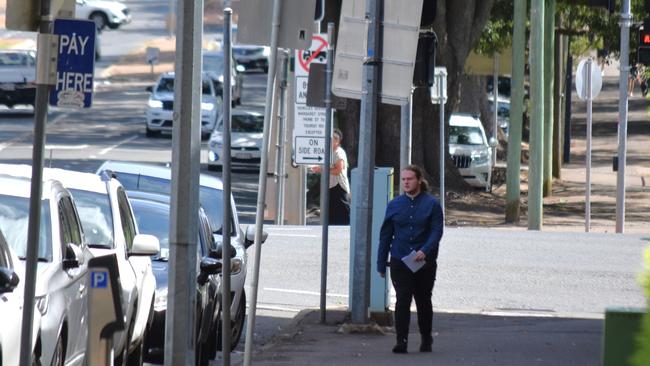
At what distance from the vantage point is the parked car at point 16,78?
4500 cm

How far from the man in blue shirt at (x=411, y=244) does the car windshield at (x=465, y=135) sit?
77.8 feet

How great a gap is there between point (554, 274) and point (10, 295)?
36.2ft

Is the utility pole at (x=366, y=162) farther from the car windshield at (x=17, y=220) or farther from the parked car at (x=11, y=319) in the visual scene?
the parked car at (x=11, y=319)

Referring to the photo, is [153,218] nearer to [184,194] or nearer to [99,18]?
[184,194]

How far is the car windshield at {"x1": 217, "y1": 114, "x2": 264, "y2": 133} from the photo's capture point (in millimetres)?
39938

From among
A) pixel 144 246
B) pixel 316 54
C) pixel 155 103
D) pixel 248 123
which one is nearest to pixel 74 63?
pixel 144 246

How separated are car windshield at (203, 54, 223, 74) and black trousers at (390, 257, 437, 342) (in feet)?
133

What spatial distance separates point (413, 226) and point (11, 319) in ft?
16.2

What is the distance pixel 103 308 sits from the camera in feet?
17.2

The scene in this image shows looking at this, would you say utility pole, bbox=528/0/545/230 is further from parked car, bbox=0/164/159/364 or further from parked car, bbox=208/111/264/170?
parked car, bbox=0/164/159/364

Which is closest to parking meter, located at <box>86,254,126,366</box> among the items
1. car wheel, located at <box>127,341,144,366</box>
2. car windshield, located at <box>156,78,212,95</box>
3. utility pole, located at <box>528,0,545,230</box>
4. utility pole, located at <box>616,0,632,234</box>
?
car wheel, located at <box>127,341,144,366</box>

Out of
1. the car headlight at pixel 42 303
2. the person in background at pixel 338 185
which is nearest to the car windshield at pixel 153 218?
the car headlight at pixel 42 303

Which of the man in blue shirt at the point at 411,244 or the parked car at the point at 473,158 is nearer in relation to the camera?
the man in blue shirt at the point at 411,244

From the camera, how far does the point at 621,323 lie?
205 inches
